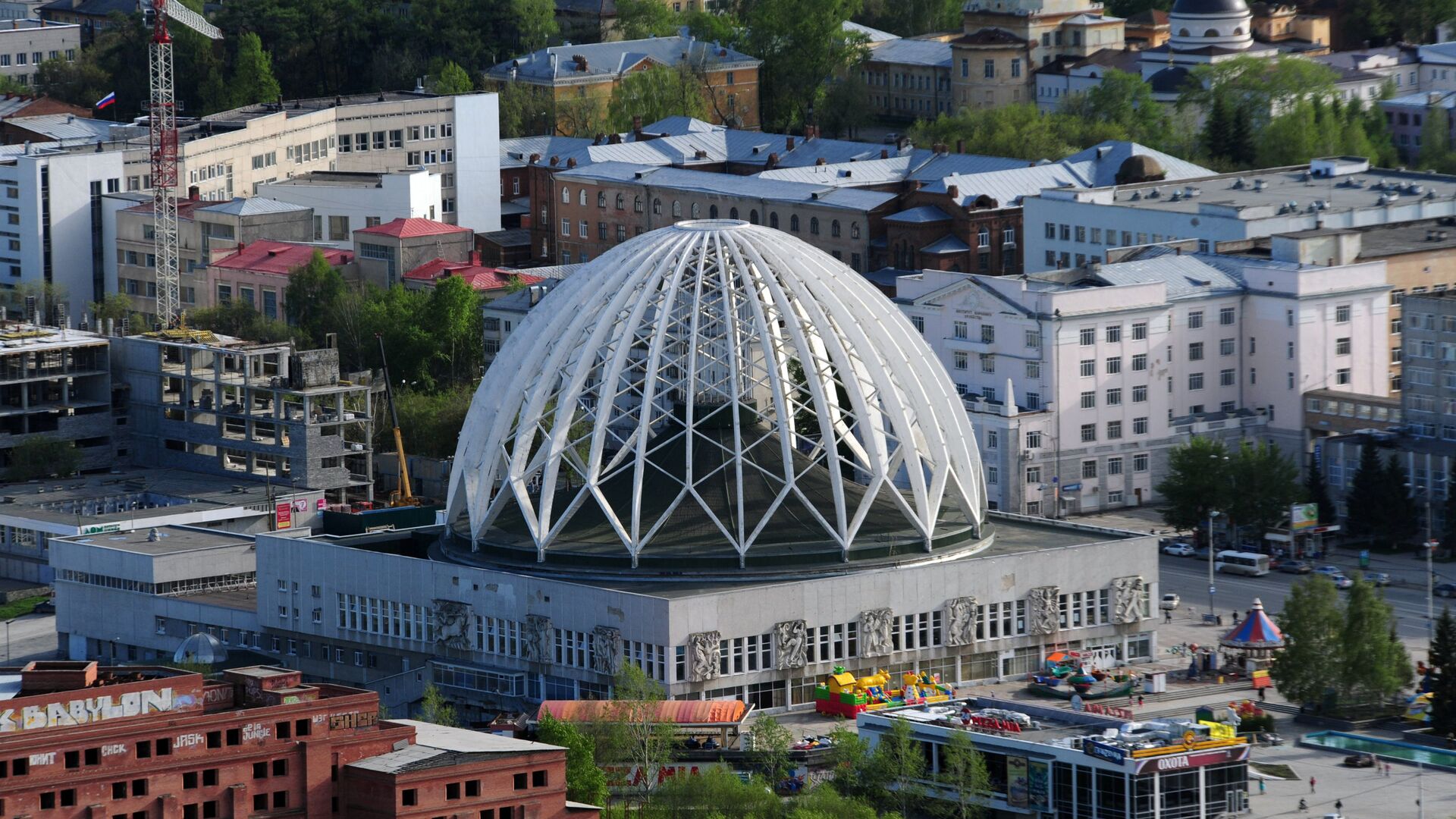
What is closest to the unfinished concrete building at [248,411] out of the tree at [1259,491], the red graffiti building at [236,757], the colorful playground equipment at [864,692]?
the tree at [1259,491]

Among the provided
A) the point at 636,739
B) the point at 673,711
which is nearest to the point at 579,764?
the point at 636,739

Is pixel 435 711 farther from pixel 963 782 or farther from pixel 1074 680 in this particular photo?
pixel 1074 680

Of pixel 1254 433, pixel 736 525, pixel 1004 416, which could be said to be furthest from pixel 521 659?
pixel 1254 433

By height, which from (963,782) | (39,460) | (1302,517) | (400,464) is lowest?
(963,782)

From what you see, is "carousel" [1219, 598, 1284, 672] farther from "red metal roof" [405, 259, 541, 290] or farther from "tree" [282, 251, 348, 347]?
"tree" [282, 251, 348, 347]

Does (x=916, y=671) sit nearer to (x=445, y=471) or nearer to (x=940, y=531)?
(x=940, y=531)

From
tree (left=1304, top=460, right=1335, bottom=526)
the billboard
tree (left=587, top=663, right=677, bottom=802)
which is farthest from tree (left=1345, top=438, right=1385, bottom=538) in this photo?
tree (left=587, top=663, right=677, bottom=802)
